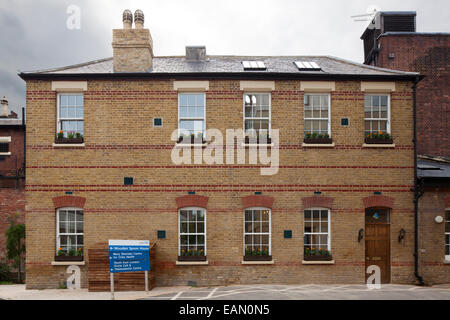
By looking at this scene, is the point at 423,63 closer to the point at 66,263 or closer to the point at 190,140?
the point at 190,140

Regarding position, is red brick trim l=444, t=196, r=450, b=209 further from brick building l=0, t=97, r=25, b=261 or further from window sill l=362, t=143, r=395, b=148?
brick building l=0, t=97, r=25, b=261

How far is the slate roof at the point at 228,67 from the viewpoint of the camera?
12.0m

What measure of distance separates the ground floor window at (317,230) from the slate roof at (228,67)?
5.27 m

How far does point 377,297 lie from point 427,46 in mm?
15368

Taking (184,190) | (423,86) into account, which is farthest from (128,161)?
(423,86)

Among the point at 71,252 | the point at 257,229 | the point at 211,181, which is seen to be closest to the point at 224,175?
the point at 211,181

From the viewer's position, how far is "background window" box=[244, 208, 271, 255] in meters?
11.9

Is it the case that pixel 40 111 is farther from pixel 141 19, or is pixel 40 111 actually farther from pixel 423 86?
pixel 423 86

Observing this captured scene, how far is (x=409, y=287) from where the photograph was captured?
11.4 m

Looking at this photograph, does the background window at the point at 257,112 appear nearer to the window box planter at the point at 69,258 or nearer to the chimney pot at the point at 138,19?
the chimney pot at the point at 138,19

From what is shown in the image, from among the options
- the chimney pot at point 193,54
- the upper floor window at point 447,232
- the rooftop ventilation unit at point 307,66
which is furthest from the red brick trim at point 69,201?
the upper floor window at point 447,232

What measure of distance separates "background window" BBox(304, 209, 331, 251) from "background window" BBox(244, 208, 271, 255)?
1465mm

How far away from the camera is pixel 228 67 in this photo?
1309cm

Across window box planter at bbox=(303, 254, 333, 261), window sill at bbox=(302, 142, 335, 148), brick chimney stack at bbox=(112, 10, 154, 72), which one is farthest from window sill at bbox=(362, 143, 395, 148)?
brick chimney stack at bbox=(112, 10, 154, 72)
